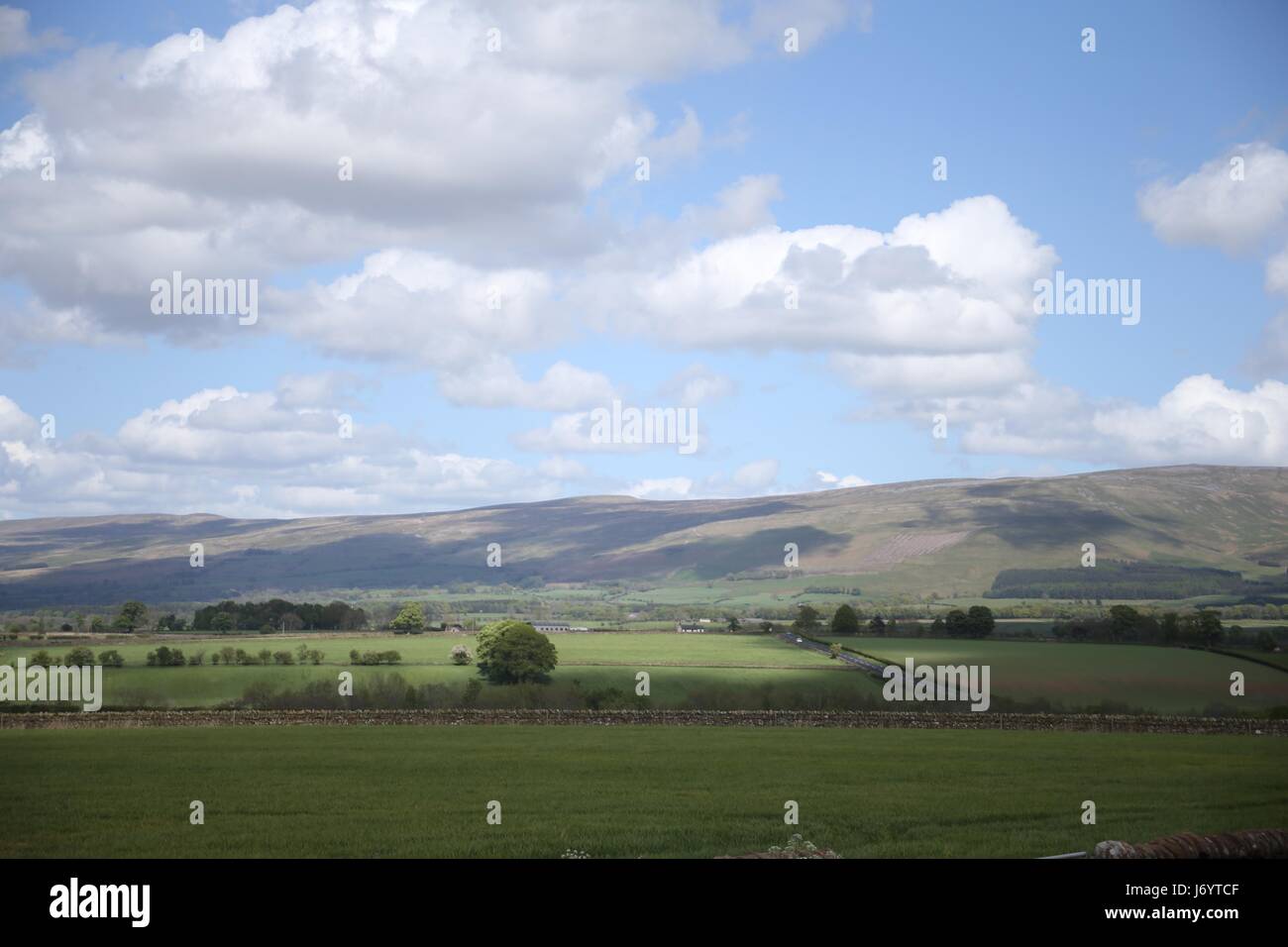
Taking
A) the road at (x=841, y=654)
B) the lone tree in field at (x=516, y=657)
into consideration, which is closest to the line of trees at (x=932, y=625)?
Result: the road at (x=841, y=654)

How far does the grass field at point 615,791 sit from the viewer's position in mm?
23453

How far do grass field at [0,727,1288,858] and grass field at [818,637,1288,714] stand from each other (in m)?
10.8

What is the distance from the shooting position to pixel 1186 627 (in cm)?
8325

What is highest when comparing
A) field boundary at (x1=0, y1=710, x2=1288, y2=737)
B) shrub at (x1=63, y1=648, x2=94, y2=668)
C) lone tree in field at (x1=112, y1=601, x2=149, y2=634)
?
lone tree in field at (x1=112, y1=601, x2=149, y2=634)

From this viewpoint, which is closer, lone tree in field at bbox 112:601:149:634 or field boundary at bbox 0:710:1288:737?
field boundary at bbox 0:710:1288:737

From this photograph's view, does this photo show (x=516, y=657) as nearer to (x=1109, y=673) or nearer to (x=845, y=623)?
(x=845, y=623)

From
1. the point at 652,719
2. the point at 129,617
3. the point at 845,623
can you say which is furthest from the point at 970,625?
the point at 129,617

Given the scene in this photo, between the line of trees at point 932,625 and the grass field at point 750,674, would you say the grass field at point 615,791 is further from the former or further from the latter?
the line of trees at point 932,625

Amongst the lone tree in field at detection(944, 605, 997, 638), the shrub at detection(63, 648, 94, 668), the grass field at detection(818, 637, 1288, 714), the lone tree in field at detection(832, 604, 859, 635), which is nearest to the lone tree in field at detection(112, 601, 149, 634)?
the shrub at detection(63, 648, 94, 668)

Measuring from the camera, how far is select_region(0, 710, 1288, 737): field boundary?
5384 centimetres

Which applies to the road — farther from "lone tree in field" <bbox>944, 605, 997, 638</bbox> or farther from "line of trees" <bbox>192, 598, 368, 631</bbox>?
"line of trees" <bbox>192, 598, 368, 631</bbox>
